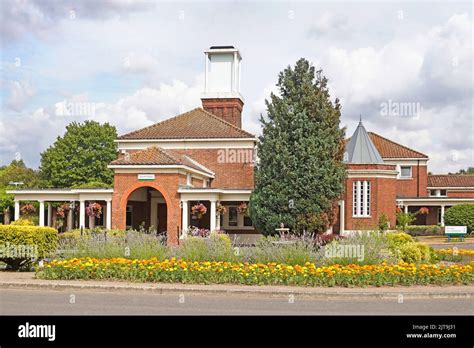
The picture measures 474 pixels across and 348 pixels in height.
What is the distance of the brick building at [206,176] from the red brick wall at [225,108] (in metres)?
0.07

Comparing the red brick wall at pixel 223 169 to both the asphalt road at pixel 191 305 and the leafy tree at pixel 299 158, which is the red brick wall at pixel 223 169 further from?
the asphalt road at pixel 191 305

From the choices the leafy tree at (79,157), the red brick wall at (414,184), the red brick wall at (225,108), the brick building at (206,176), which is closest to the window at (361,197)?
the brick building at (206,176)

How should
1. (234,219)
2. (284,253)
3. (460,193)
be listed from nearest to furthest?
(284,253) < (234,219) < (460,193)

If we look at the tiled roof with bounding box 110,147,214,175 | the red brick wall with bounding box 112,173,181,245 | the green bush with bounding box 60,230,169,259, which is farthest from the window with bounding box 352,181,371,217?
the green bush with bounding box 60,230,169,259

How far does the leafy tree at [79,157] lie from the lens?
65875 mm

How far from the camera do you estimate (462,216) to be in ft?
145

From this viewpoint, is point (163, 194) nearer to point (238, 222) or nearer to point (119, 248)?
point (238, 222)

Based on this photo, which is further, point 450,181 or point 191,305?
point 450,181

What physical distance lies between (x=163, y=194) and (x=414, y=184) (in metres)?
31.1

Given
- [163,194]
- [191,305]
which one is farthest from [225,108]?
[191,305]

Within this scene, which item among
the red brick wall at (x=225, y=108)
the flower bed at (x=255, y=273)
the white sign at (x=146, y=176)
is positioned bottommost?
the flower bed at (x=255, y=273)

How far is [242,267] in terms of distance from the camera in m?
15.7
